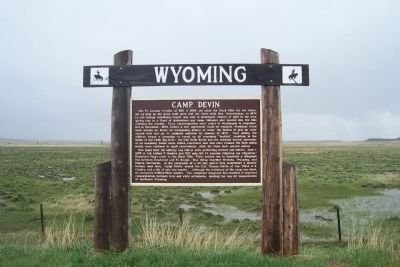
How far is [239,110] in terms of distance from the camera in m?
9.00

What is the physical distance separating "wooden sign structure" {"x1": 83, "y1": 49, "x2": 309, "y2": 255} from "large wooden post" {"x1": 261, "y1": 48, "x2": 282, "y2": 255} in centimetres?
2

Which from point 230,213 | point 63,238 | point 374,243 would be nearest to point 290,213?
point 374,243

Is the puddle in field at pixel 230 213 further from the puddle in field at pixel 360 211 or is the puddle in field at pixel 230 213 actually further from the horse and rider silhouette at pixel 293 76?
the horse and rider silhouette at pixel 293 76

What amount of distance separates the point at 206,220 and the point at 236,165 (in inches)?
700

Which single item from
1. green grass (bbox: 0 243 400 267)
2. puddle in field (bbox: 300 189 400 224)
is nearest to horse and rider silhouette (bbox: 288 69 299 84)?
green grass (bbox: 0 243 400 267)

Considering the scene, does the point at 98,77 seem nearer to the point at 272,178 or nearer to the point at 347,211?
the point at 272,178

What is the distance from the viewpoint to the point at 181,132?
9062mm

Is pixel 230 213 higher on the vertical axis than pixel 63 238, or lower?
lower

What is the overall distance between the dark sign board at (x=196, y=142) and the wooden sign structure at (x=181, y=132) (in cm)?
2

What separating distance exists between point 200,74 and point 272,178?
221 cm

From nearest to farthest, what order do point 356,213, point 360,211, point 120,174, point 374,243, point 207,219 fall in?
1. point 120,174
2. point 374,243
3. point 207,219
4. point 356,213
5. point 360,211

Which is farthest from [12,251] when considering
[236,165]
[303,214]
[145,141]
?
[303,214]

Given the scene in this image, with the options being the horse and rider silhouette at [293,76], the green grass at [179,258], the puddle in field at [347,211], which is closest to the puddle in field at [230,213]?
the puddle in field at [347,211]

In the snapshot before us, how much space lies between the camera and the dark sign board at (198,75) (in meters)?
8.74
